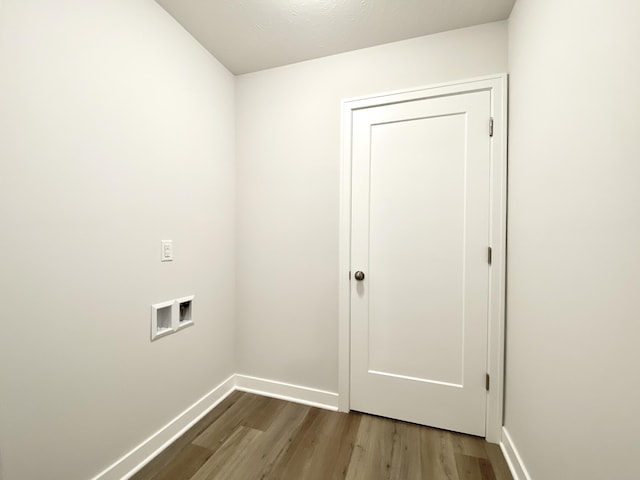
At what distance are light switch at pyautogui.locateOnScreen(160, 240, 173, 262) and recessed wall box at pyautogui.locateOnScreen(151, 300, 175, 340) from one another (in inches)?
10.2

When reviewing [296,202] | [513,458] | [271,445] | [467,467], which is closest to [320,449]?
[271,445]

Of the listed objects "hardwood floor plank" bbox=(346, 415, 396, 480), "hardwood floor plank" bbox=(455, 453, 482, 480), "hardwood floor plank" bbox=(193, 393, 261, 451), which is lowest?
"hardwood floor plank" bbox=(193, 393, 261, 451)

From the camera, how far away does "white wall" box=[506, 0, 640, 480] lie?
0.69 meters

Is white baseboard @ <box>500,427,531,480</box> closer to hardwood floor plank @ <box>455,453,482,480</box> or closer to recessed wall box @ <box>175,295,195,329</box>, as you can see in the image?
hardwood floor plank @ <box>455,453,482,480</box>

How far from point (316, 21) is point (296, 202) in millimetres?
1115

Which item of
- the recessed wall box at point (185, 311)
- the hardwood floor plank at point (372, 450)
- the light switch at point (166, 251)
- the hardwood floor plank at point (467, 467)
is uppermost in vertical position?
the light switch at point (166, 251)

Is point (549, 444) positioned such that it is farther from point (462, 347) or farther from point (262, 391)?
point (262, 391)

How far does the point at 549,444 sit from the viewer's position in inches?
41.2

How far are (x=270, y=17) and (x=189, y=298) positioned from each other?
1.79 m

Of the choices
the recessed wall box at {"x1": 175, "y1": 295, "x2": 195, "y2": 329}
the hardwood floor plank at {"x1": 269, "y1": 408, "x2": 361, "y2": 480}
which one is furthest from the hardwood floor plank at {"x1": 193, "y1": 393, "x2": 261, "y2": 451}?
the recessed wall box at {"x1": 175, "y1": 295, "x2": 195, "y2": 329}

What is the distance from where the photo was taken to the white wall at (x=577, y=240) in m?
0.69

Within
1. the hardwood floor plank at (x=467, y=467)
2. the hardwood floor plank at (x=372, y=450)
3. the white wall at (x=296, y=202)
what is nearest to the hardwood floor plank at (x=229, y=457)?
the white wall at (x=296, y=202)

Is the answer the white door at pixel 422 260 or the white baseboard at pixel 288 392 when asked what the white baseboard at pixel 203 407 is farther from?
the white door at pixel 422 260

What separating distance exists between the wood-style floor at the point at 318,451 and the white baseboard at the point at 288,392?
8 cm
